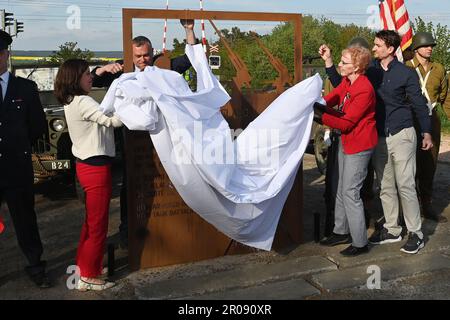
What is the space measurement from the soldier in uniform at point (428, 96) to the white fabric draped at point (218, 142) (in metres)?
1.88

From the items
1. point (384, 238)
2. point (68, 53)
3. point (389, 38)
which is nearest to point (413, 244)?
point (384, 238)

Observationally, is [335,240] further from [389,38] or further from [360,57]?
[389,38]

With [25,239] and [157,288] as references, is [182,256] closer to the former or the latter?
[157,288]

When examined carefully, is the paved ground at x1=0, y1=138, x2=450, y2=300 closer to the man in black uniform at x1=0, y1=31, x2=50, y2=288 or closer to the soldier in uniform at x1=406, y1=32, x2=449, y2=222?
the man in black uniform at x1=0, y1=31, x2=50, y2=288

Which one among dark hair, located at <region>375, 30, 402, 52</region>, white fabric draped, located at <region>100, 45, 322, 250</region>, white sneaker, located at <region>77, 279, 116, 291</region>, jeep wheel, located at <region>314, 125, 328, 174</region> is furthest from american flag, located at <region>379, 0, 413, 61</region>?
white sneaker, located at <region>77, 279, 116, 291</region>

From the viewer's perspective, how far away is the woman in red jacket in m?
4.20

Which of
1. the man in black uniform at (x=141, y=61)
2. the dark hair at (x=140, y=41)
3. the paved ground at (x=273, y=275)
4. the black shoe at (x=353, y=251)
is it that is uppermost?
the dark hair at (x=140, y=41)

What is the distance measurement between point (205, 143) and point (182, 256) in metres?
1.04

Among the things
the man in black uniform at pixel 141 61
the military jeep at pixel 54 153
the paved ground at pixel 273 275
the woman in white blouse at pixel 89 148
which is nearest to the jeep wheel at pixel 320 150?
the paved ground at pixel 273 275

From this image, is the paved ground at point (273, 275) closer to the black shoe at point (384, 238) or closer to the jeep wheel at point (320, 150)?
the black shoe at point (384, 238)

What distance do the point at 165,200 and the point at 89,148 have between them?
30.6 inches

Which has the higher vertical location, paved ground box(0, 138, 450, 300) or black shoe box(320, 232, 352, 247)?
black shoe box(320, 232, 352, 247)

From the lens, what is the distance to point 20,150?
12.8ft

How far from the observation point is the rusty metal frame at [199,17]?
393 centimetres
